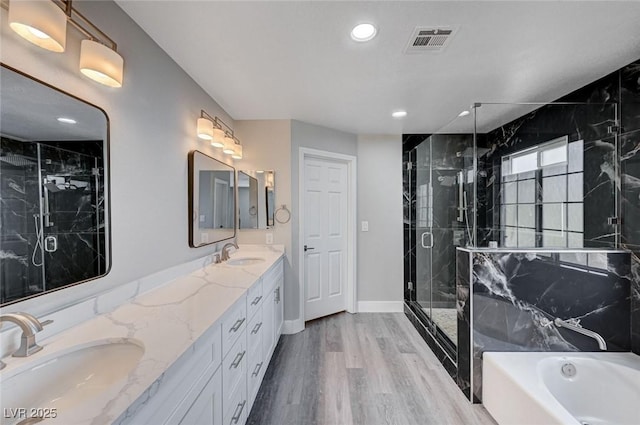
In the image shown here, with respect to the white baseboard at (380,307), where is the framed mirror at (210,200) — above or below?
above

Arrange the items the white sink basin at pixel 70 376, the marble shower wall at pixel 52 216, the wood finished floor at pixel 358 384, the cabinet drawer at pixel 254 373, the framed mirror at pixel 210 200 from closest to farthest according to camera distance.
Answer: the white sink basin at pixel 70 376
the marble shower wall at pixel 52 216
the cabinet drawer at pixel 254 373
the wood finished floor at pixel 358 384
the framed mirror at pixel 210 200

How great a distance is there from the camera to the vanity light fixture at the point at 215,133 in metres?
2.07

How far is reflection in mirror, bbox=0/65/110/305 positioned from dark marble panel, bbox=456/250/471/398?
7.50 feet

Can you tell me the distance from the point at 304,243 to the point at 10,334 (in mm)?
2374

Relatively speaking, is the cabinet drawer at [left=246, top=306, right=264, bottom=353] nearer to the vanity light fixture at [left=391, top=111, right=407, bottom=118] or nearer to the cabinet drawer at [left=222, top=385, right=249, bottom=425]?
the cabinet drawer at [left=222, top=385, right=249, bottom=425]

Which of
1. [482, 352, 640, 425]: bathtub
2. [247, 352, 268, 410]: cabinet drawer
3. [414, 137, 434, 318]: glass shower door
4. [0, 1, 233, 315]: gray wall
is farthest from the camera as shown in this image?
[414, 137, 434, 318]: glass shower door

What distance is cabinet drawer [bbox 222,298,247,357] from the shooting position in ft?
4.17

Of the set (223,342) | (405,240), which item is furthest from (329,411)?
(405,240)

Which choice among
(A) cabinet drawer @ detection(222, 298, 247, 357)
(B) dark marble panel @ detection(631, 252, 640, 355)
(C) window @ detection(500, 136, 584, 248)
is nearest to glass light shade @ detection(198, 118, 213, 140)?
(A) cabinet drawer @ detection(222, 298, 247, 357)

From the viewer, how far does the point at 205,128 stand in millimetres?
2070

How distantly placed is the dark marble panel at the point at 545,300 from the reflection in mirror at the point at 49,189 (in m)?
2.35

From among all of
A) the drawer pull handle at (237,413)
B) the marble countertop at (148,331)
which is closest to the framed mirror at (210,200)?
the marble countertop at (148,331)

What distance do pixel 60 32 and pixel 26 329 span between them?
1027 millimetres

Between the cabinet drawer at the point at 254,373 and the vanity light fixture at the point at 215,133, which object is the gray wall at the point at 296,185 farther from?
the cabinet drawer at the point at 254,373
